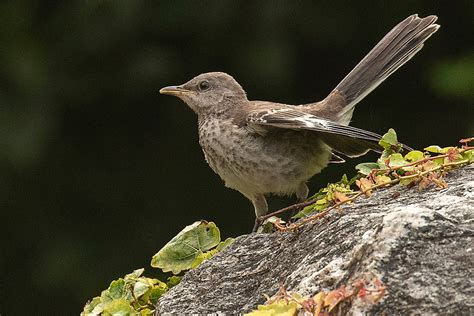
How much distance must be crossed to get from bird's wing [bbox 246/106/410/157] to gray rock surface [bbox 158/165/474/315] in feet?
3.34

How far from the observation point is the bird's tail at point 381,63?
17.3 ft

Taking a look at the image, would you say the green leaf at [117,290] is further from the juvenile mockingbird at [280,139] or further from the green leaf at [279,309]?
the juvenile mockingbird at [280,139]

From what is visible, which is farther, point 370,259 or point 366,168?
point 366,168

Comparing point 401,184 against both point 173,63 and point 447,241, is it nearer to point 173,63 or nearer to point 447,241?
→ point 447,241

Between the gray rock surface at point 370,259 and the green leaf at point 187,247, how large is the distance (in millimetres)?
176

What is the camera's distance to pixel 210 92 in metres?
5.56

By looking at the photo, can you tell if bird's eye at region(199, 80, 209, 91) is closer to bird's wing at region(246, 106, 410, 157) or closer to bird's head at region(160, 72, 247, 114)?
bird's head at region(160, 72, 247, 114)

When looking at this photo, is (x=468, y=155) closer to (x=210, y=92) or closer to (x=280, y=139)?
(x=280, y=139)

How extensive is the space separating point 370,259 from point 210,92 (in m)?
3.33

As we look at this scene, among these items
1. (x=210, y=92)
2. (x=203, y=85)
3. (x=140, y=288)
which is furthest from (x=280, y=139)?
(x=140, y=288)

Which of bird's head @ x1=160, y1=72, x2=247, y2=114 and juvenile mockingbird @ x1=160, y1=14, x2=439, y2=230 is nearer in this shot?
juvenile mockingbird @ x1=160, y1=14, x2=439, y2=230

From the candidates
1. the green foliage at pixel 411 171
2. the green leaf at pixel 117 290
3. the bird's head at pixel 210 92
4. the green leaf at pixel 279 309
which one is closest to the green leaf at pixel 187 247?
the green leaf at pixel 117 290

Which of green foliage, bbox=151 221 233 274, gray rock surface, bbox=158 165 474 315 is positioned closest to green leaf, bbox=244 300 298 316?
gray rock surface, bbox=158 165 474 315

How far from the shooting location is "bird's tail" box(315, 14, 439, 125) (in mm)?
5277
